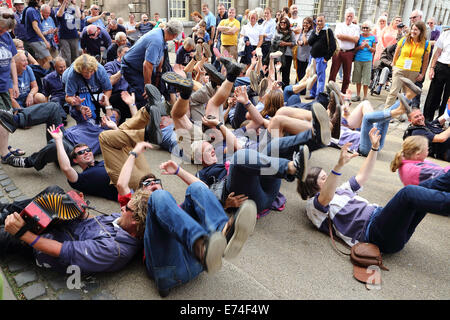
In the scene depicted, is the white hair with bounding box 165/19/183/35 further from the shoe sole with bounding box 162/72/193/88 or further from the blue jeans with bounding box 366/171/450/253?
the blue jeans with bounding box 366/171/450/253

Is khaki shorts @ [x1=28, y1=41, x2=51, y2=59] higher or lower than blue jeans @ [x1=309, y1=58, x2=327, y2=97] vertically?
higher

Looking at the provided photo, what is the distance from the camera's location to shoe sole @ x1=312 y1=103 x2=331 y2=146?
2.82m

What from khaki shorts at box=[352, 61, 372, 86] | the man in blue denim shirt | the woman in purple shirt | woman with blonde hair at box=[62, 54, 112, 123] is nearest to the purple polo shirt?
the man in blue denim shirt

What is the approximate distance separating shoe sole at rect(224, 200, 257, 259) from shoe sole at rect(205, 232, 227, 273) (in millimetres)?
134

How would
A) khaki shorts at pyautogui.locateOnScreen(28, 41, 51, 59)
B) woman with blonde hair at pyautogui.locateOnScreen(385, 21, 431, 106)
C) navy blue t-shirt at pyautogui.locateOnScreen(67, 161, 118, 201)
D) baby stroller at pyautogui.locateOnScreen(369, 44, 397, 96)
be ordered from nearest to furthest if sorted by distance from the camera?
navy blue t-shirt at pyautogui.locateOnScreen(67, 161, 118, 201), woman with blonde hair at pyautogui.locateOnScreen(385, 21, 431, 106), khaki shorts at pyautogui.locateOnScreen(28, 41, 51, 59), baby stroller at pyautogui.locateOnScreen(369, 44, 397, 96)

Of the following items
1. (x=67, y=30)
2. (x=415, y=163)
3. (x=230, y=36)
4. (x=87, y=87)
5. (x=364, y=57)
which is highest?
(x=67, y=30)

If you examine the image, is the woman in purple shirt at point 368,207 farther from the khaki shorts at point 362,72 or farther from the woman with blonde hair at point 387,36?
the woman with blonde hair at point 387,36

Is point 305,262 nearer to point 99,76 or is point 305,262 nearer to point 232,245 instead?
point 232,245

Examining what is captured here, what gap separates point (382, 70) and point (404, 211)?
24.8ft

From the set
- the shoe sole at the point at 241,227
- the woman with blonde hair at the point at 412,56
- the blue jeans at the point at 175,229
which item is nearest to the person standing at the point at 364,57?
the woman with blonde hair at the point at 412,56

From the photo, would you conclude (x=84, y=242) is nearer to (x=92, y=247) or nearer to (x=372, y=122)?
(x=92, y=247)

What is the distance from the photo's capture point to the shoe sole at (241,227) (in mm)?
2031

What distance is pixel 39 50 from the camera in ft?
24.9

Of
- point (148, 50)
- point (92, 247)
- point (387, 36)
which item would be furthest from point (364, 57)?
point (92, 247)
